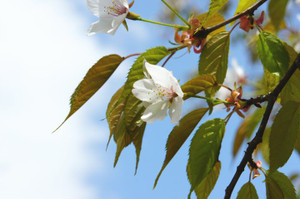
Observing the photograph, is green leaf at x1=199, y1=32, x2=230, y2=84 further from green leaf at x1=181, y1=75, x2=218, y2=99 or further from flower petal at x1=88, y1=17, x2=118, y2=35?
flower petal at x1=88, y1=17, x2=118, y2=35

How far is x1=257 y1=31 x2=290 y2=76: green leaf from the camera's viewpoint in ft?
2.47

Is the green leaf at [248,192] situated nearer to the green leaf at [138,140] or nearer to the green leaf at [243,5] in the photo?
the green leaf at [138,140]

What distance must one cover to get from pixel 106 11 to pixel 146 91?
19 cm

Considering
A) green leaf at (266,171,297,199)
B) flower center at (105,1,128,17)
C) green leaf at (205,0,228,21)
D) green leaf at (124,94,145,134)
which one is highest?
green leaf at (205,0,228,21)

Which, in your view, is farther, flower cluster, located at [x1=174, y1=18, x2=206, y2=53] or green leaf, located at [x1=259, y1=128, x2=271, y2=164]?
→ green leaf, located at [x1=259, y1=128, x2=271, y2=164]

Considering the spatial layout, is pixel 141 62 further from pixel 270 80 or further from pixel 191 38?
pixel 270 80

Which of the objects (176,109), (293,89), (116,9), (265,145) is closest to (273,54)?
(293,89)

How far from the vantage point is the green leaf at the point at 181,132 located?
74 cm

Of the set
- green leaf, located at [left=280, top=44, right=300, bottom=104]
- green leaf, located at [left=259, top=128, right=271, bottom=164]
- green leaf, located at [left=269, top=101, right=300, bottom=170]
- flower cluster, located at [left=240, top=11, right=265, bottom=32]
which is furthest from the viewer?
green leaf, located at [left=259, top=128, right=271, bottom=164]

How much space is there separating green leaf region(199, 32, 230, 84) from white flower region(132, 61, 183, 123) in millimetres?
82

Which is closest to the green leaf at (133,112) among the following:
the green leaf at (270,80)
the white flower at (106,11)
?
the white flower at (106,11)

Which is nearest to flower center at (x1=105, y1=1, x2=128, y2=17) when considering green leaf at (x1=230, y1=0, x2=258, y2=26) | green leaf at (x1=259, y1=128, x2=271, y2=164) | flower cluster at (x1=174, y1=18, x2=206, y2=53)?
flower cluster at (x1=174, y1=18, x2=206, y2=53)

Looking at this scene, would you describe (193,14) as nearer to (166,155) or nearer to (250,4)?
(250,4)

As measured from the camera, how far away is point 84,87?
759mm
